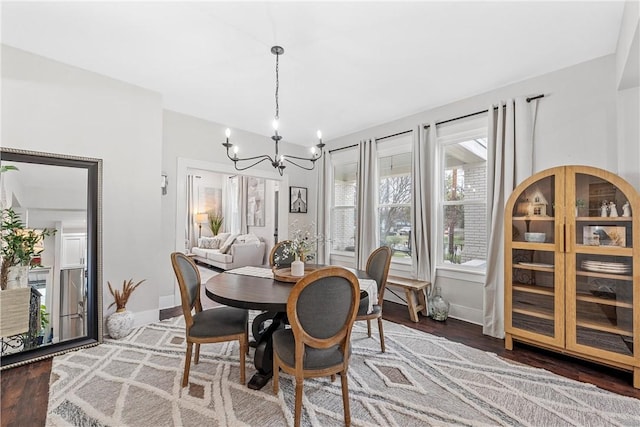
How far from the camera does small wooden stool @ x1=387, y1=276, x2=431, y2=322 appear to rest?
349 centimetres

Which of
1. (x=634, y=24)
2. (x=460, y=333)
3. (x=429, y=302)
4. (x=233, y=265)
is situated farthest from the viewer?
(x=233, y=265)

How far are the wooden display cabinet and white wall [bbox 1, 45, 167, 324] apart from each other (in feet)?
12.7

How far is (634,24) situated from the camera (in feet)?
5.73

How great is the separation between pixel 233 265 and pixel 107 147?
4.05 metres

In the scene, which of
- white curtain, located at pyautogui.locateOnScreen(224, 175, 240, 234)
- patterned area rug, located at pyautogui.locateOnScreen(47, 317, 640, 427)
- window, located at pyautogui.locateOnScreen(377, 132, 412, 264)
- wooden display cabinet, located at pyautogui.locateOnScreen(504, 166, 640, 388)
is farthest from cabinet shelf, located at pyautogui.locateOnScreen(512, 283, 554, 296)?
white curtain, located at pyautogui.locateOnScreen(224, 175, 240, 234)

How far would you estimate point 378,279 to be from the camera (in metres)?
2.75

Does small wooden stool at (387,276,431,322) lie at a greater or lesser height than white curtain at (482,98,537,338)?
lesser

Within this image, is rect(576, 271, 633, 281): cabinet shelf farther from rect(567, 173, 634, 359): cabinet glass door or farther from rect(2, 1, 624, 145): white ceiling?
rect(2, 1, 624, 145): white ceiling

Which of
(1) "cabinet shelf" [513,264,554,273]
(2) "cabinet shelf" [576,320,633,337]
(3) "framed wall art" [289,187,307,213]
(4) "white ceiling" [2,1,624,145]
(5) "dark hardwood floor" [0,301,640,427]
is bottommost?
(5) "dark hardwood floor" [0,301,640,427]

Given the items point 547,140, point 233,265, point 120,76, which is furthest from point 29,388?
point 547,140

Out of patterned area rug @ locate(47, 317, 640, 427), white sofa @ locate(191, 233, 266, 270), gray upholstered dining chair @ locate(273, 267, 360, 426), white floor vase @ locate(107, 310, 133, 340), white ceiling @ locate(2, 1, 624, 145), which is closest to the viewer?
gray upholstered dining chair @ locate(273, 267, 360, 426)

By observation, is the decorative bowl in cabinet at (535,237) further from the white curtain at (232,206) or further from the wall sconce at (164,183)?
the white curtain at (232,206)

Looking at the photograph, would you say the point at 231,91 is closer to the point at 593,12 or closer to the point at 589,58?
the point at 593,12

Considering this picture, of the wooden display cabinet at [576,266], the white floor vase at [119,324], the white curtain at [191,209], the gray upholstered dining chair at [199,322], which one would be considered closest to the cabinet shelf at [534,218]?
the wooden display cabinet at [576,266]
